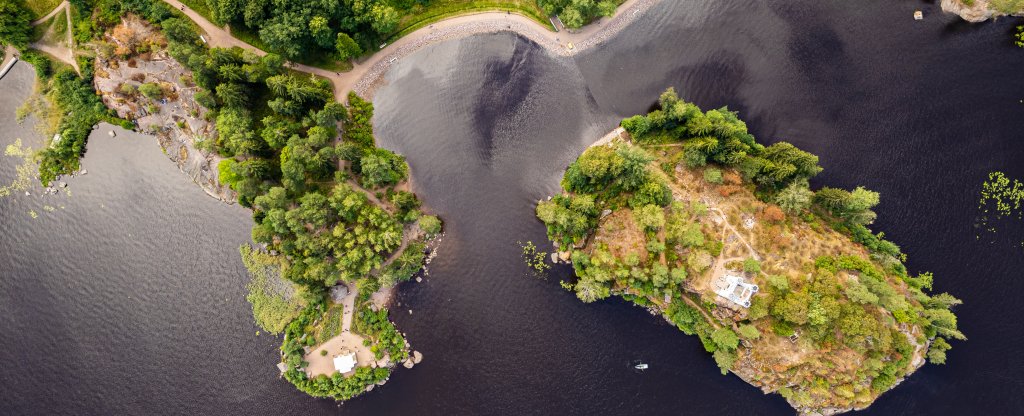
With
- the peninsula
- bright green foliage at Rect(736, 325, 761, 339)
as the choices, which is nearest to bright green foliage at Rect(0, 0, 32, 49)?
the peninsula

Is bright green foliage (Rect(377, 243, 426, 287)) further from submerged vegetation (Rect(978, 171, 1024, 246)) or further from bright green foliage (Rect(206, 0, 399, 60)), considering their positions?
submerged vegetation (Rect(978, 171, 1024, 246))

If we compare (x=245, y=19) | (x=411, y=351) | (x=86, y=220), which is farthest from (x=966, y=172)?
(x=86, y=220)

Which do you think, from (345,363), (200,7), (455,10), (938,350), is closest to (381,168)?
(455,10)

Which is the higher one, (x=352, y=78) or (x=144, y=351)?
(x=352, y=78)

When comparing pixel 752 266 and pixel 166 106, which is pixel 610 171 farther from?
pixel 166 106

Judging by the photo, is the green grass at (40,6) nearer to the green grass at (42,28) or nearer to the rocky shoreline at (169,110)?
the green grass at (42,28)

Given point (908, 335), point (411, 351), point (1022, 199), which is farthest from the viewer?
point (411, 351)

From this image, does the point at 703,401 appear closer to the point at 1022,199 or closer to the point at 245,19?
the point at 1022,199
